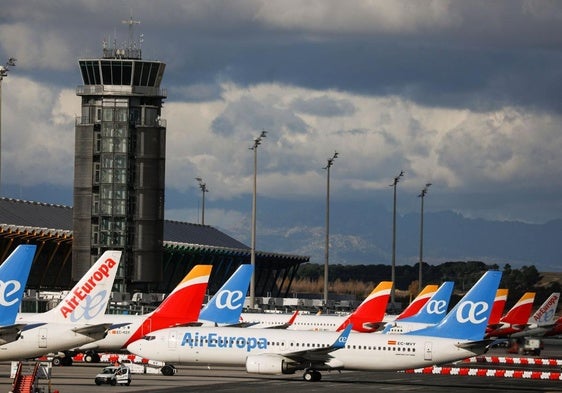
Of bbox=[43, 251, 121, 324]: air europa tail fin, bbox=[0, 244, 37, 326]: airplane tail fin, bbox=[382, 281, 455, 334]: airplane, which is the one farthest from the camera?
bbox=[382, 281, 455, 334]: airplane

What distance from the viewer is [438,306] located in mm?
109250

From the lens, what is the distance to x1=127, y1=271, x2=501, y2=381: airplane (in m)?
80.2

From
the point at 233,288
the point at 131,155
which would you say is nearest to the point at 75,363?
the point at 233,288

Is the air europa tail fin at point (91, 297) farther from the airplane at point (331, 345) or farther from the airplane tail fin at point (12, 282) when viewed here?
the airplane at point (331, 345)

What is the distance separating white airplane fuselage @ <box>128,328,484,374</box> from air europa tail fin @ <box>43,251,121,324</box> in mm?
9657

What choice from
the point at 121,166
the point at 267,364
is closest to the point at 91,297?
the point at 267,364

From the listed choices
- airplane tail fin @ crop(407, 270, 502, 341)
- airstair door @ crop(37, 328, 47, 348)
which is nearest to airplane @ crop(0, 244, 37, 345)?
airstair door @ crop(37, 328, 47, 348)

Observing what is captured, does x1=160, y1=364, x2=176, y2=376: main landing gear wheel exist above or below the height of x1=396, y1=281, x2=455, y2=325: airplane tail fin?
below

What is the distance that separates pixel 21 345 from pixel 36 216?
122412 millimetres

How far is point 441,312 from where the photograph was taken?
108500mm

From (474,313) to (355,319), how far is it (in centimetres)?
2860

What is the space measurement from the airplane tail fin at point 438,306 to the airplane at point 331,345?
87.4 feet

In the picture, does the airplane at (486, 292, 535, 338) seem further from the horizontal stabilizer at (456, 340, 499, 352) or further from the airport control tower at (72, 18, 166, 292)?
the horizontal stabilizer at (456, 340, 499, 352)

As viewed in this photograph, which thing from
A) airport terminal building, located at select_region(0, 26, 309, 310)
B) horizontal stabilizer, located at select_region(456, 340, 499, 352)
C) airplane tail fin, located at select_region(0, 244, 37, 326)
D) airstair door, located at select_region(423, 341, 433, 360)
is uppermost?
airport terminal building, located at select_region(0, 26, 309, 310)
